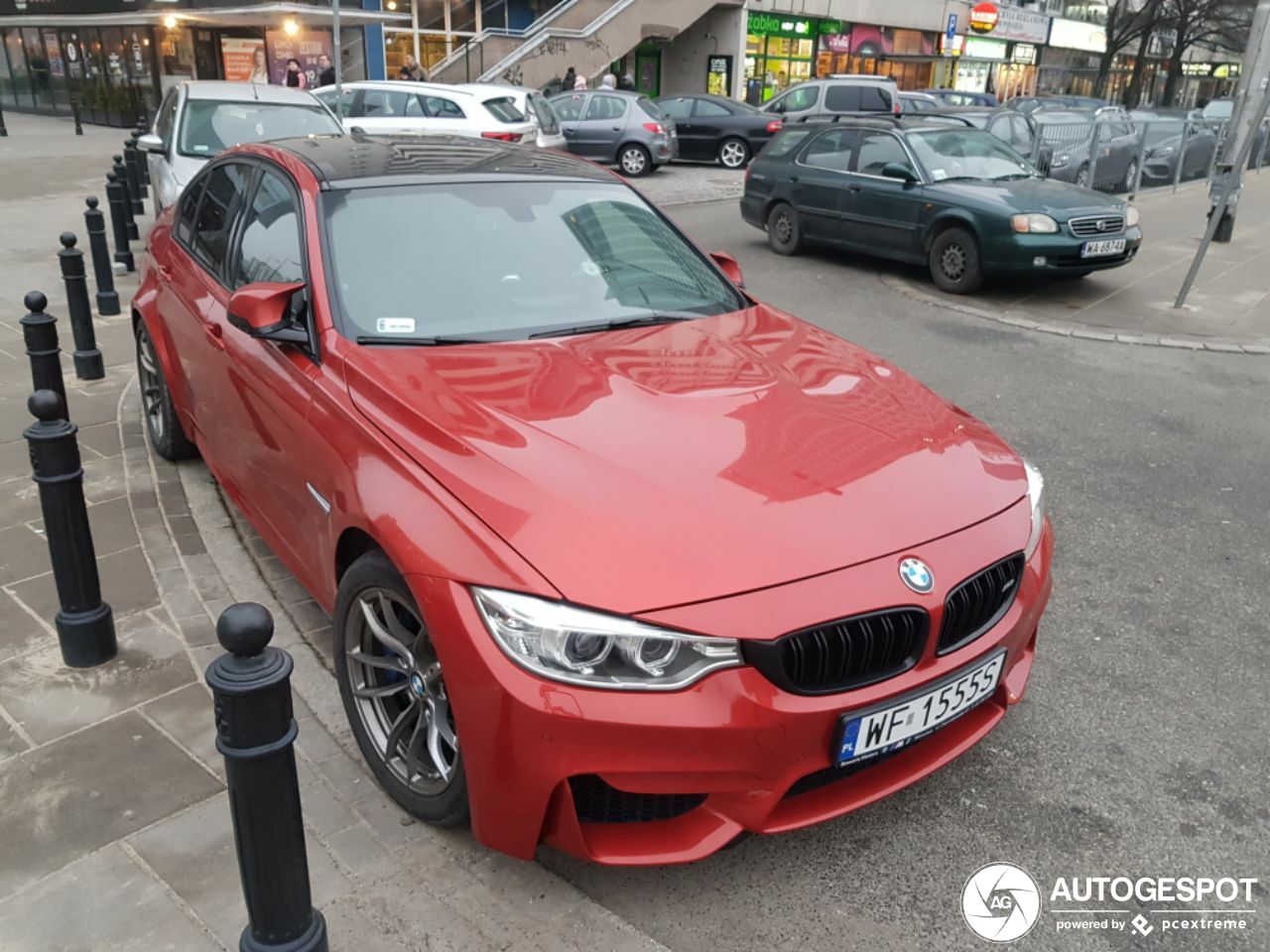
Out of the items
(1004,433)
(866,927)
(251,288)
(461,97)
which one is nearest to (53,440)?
(251,288)

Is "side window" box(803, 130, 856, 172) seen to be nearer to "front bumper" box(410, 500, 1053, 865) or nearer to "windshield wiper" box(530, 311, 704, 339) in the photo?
"windshield wiper" box(530, 311, 704, 339)

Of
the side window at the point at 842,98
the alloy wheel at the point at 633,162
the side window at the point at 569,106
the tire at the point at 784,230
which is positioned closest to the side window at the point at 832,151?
the tire at the point at 784,230

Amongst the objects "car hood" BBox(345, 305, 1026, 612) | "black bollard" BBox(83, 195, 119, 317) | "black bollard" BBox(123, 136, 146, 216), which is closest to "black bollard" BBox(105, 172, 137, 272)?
"black bollard" BBox(83, 195, 119, 317)

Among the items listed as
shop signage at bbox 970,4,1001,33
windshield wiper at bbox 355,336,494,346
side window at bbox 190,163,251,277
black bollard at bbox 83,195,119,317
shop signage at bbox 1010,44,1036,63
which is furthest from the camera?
shop signage at bbox 1010,44,1036,63

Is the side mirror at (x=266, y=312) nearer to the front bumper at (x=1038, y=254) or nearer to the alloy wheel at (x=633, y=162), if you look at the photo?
the front bumper at (x=1038, y=254)

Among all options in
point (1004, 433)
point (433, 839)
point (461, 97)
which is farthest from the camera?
point (461, 97)

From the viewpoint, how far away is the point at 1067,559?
179 inches

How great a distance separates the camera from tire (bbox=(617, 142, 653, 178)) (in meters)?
18.5

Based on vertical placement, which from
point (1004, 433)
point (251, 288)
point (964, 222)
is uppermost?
point (251, 288)

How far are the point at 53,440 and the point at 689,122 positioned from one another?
62.0 feet

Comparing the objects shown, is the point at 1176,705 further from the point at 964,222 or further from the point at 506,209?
the point at 964,222

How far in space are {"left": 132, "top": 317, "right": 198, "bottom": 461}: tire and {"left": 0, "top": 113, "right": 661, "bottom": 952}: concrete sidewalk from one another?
0.37m

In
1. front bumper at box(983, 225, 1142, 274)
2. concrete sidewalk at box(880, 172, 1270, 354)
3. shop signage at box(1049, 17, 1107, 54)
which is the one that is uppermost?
shop signage at box(1049, 17, 1107, 54)

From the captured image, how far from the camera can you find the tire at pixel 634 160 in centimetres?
1845
